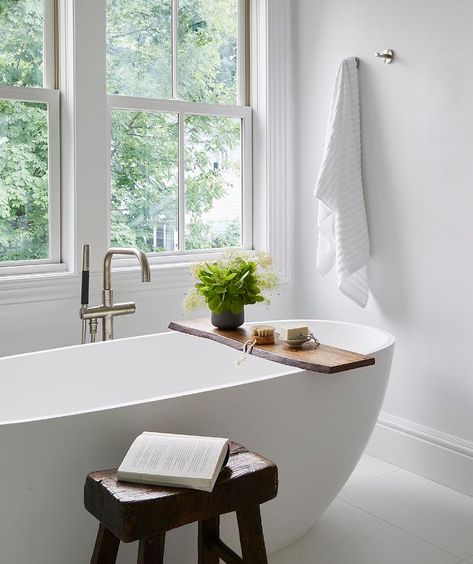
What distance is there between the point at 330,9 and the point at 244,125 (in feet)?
2.25

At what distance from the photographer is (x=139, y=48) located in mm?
3398

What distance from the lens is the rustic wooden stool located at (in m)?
1.74

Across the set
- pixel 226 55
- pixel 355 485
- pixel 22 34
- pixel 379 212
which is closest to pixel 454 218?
pixel 379 212

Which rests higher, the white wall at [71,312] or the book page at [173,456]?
the white wall at [71,312]

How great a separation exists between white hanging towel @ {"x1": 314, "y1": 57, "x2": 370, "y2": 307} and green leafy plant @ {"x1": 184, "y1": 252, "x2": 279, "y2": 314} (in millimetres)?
514

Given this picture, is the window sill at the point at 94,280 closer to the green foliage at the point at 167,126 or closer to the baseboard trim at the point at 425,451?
the green foliage at the point at 167,126

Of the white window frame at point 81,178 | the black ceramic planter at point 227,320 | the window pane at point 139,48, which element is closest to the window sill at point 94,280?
the white window frame at point 81,178

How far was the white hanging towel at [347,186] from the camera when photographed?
335 centimetres

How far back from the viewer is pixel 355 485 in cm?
313

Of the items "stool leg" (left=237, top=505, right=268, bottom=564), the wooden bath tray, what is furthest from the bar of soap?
"stool leg" (left=237, top=505, right=268, bottom=564)

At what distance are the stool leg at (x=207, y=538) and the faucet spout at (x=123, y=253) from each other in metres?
1.08

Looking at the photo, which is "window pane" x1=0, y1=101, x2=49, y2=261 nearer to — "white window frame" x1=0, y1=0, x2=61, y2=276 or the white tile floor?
"white window frame" x1=0, y1=0, x2=61, y2=276

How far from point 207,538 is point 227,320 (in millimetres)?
1032

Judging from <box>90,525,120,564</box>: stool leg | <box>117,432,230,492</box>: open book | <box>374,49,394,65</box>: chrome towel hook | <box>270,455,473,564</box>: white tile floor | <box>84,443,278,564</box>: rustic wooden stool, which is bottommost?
<box>270,455,473,564</box>: white tile floor
